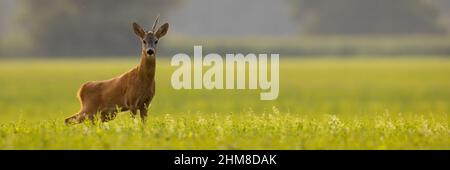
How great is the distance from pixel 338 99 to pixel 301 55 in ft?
221

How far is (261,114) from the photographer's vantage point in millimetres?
25312

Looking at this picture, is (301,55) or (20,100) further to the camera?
(301,55)

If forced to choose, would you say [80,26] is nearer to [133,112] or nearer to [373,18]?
[373,18]

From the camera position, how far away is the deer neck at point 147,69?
15430 millimetres

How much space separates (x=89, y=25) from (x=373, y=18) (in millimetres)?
50556

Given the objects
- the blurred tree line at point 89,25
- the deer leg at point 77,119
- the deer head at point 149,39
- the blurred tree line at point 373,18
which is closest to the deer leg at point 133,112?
the deer head at point 149,39

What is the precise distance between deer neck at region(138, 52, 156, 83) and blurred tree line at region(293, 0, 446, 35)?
416 feet

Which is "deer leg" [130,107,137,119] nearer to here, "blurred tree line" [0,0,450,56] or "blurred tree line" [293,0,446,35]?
"blurred tree line" [0,0,450,56]

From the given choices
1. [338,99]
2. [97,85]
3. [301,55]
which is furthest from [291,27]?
[97,85]

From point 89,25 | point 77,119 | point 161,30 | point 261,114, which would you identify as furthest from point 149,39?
point 89,25

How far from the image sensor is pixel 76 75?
213ft

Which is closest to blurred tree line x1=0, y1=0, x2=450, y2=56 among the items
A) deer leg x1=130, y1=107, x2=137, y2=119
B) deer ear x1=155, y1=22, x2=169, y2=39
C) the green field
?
the green field

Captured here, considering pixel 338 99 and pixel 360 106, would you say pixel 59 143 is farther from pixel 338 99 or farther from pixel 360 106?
pixel 338 99
